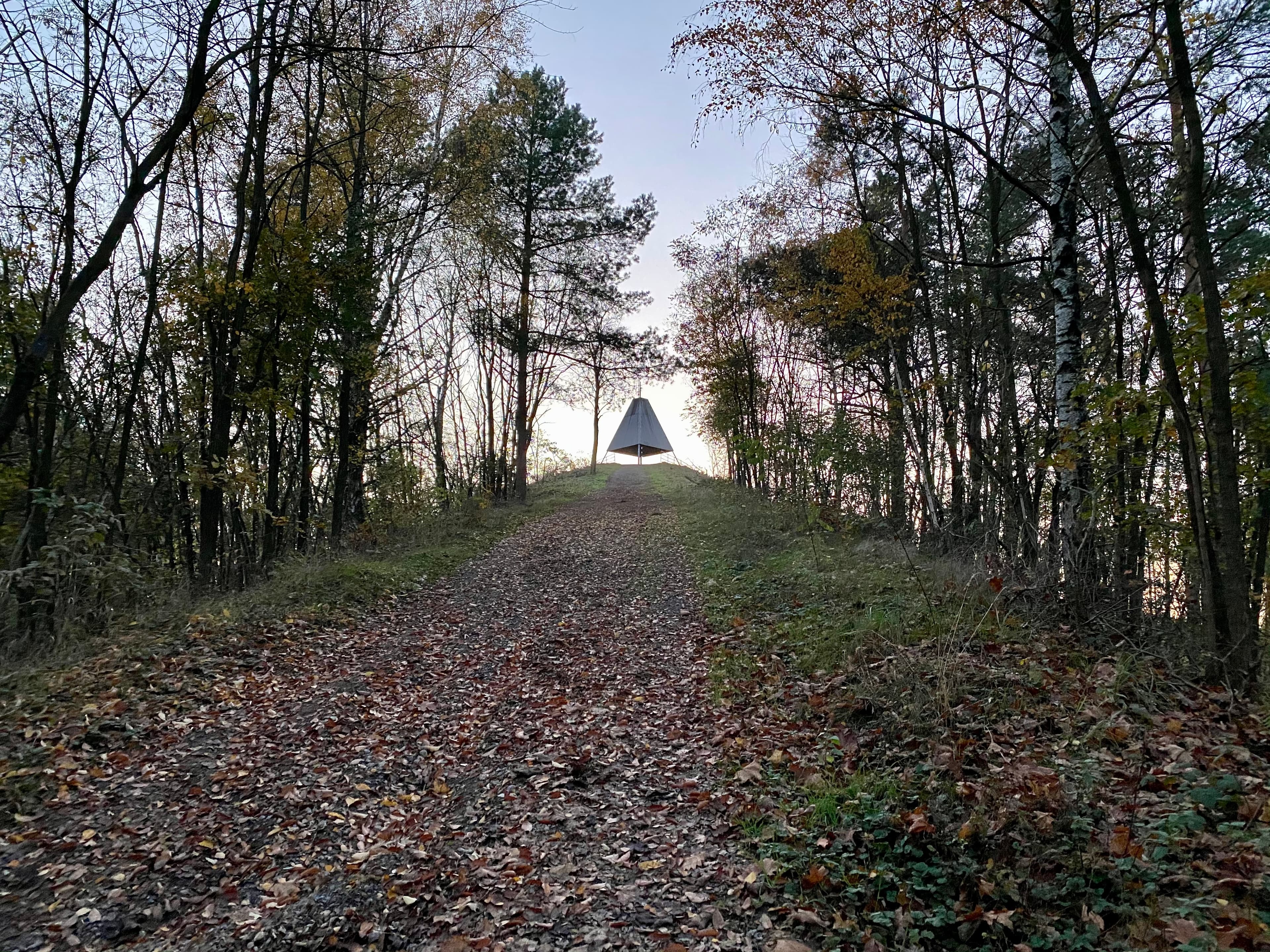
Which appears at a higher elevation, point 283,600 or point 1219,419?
point 1219,419

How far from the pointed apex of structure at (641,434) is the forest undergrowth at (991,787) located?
110 feet

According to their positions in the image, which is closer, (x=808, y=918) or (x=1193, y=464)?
(x=808, y=918)

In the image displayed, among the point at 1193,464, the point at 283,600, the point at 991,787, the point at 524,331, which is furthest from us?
the point at 524,331

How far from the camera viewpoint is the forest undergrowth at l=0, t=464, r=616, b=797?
4.33m

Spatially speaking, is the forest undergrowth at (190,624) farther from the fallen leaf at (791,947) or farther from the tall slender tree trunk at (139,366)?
the fallen leaf at (791,947)

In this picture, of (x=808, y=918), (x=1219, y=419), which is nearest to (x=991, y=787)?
(x=808, y=918)

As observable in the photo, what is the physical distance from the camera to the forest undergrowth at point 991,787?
2.44m

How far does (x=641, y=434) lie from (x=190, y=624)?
33.9 m

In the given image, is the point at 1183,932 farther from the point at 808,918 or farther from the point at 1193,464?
the point at 1193,464

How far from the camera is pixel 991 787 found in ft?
10.3

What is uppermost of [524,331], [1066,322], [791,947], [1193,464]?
[524,331]

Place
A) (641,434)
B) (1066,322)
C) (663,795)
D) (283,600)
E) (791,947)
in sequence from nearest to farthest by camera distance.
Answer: (791,947) < (663,795) < (1066,322) < (283,600) < (641,434)

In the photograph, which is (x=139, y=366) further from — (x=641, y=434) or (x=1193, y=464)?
(x=641, y=434)

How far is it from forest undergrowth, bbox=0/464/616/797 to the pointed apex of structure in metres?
28.1
